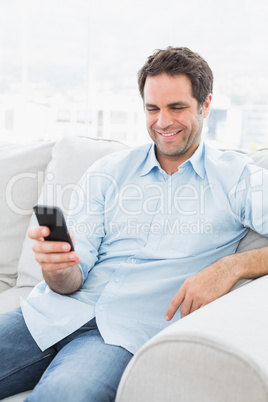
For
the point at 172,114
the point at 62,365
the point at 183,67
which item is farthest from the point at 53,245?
the point at 183,67

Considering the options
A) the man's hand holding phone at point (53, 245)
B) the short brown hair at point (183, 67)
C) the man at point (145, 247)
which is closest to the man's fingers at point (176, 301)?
the man at point (145, 247)

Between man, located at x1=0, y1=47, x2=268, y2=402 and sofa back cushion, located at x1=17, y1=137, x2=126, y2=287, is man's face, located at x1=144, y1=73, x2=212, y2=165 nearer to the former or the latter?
man, located at x1=0, y1=47, x2=268, y2=402

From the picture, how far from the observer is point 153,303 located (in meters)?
1.23

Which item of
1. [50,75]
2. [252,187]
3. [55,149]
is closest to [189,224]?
[252,187]

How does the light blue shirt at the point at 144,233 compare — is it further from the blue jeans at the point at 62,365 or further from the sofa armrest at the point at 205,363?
the sofa armrest at the point at 205,363

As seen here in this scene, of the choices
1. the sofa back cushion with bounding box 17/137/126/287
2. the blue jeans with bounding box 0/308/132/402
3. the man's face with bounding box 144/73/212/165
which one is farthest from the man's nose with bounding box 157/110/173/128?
the blue jeans with bounding box 0/308/132/402

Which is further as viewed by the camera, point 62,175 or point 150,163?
point 62,175

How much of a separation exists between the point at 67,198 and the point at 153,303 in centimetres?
54

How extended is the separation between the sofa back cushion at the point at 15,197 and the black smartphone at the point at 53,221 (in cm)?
68

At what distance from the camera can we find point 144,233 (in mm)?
1327

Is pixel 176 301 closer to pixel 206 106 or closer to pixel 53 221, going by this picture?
pixel 53 221

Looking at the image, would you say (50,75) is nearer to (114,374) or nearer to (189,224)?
(189,224)

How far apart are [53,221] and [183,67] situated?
26.4 inches

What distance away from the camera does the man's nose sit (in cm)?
138
